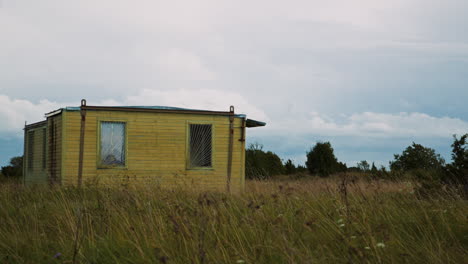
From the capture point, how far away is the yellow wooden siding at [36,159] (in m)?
19.5

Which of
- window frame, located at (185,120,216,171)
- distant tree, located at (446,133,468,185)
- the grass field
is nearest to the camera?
the grass field

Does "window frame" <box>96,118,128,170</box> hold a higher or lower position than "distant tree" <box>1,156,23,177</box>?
higher

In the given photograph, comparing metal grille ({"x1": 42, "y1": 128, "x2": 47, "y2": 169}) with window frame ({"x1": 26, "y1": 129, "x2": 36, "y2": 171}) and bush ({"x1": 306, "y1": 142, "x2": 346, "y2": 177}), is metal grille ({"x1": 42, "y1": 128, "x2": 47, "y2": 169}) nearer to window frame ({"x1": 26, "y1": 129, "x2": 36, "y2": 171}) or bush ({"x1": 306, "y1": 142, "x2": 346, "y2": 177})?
window frame ({"x1": 26, "y1": 129, "x2": 36, "y2": 171})

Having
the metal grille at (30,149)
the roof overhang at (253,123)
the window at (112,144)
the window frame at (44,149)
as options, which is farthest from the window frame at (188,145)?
the metal grille at (30,149)

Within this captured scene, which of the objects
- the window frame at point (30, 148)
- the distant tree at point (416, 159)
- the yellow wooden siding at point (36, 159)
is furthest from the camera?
the distant tree at point (416, 159)

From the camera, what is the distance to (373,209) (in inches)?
282

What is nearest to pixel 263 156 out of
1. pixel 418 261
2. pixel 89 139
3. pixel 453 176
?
pixel 89 139

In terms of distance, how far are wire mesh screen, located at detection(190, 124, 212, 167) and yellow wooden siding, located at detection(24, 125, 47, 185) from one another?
18.6ft

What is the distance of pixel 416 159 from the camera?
27609 millimetres

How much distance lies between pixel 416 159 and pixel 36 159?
62.7 feet

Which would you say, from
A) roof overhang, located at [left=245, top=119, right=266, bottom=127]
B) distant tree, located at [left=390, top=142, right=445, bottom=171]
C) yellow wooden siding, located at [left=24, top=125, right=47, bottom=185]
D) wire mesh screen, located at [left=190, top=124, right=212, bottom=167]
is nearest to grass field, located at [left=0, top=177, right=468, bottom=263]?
wire mesh screen, located at [left=190, top=124, right=212, bottom=167]

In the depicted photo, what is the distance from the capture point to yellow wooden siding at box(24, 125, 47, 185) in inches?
768

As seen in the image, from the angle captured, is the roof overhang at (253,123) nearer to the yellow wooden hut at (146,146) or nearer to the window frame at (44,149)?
the yellow wooden hut at (146,146)

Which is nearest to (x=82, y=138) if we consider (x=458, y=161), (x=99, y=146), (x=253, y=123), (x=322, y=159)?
(x=99, y=146)
